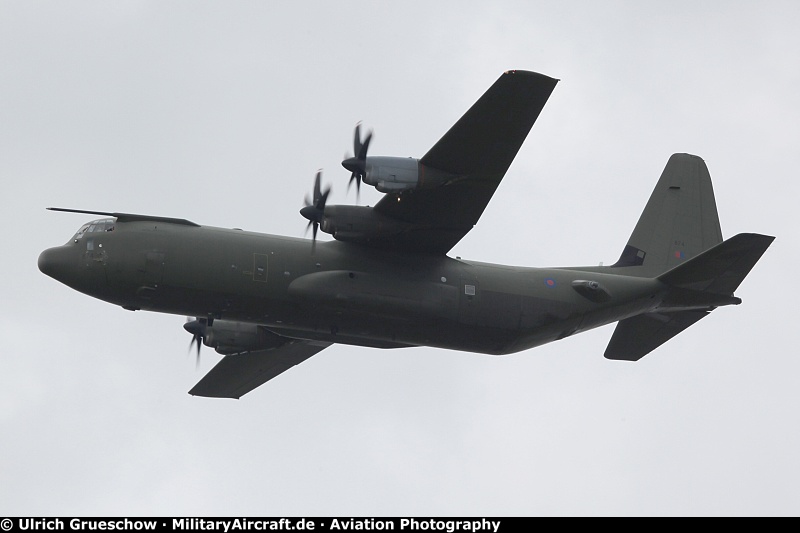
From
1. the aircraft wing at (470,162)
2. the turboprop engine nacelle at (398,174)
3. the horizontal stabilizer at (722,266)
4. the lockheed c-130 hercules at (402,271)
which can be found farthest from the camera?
the horizontal stabilizer at (722,266)

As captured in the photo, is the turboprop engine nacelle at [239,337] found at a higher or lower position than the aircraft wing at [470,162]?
lower

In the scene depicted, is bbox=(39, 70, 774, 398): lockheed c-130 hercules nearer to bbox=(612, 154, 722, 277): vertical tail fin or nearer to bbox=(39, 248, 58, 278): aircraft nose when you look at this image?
bbox=(39, 248, 58, 278): aircraft nose

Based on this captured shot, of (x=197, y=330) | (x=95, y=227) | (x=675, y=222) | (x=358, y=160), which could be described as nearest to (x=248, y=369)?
(x=197, y=330)

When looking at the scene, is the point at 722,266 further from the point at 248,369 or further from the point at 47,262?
the point at 47,262

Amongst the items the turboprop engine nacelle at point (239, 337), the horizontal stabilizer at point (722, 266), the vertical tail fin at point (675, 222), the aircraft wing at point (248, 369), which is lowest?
the aircraft wing at point (248, 369)

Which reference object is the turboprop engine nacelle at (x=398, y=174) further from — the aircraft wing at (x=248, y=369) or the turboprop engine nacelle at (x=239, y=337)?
the aircraft wing at (x=248, y=369)

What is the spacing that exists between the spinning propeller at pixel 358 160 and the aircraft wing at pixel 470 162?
2.71ft

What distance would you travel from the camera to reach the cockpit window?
86.3ft

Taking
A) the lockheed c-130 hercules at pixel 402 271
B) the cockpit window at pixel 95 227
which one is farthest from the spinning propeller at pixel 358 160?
the cockpit window at pixel 95 227

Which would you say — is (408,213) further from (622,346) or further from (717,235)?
(717,235)

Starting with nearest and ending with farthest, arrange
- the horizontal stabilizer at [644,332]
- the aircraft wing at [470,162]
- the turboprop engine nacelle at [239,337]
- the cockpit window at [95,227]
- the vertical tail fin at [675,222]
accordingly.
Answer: the aircraft wing at [470,162] → the cockpit window at [95,227] → the horizontal stabilizer at [644,332] → the turboprop engine nacelle at [239,337] → the vertical tail fin at [675,222]

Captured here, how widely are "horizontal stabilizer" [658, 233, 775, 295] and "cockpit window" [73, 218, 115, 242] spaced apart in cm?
1353

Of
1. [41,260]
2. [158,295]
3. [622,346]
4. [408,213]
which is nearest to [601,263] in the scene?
[622,346]

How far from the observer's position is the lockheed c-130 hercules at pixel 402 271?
25.7 metres
